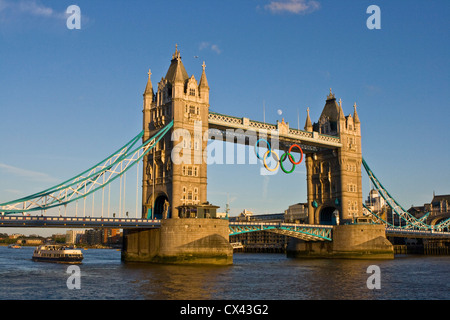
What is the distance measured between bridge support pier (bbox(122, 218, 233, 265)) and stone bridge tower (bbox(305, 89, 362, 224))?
3656 centimetres

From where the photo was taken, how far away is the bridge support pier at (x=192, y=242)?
67.0 m

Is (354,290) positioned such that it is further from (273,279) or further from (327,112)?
(327,112)

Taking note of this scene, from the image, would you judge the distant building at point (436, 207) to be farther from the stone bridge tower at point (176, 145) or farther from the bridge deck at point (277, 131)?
the stone bridge tower at point (176, 145)

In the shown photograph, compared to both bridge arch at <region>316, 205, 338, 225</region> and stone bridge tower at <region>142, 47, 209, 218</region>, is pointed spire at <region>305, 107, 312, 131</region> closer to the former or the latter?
bridge arch at <region>316, 205, 338, 225</region>

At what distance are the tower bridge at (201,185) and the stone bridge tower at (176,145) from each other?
0.15 meters

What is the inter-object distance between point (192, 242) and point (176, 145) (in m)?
14.9

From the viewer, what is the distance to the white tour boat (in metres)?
80.1

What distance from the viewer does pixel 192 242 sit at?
67.5 metres

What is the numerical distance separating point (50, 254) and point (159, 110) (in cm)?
3069

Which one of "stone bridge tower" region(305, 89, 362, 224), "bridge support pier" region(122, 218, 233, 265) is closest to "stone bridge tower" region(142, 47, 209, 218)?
"bridge support pier" region(122, 218, 233, 265)

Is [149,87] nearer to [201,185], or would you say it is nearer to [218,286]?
[201,185]

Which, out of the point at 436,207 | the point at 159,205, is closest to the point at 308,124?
the point at 159,205

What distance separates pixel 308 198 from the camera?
10475 cm
